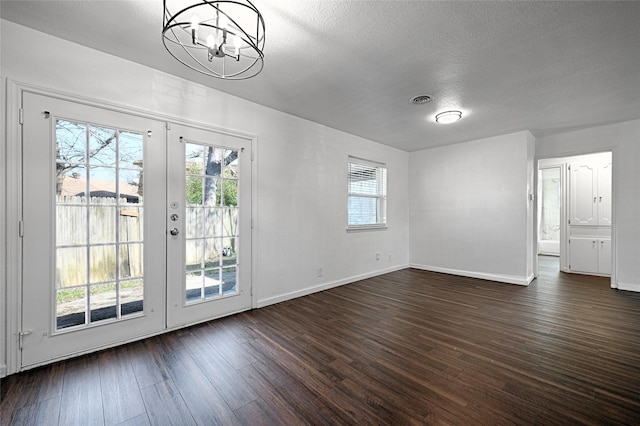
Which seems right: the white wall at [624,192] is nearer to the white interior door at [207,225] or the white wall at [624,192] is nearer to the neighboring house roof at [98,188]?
the white interior door at [207,225]

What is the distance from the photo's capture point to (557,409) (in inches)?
63.6

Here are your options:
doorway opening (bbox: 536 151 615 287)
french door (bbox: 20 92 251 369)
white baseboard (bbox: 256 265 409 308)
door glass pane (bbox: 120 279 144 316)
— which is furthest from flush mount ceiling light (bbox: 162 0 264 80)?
doorway opening (bbox: 536 151 615 287)

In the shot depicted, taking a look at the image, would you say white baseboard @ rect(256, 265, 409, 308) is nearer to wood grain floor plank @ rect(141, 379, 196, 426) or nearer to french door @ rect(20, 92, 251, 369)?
french door @ rect(20, 92, 251, 369)

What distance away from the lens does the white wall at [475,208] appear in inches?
175

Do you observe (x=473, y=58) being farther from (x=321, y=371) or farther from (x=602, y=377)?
(x=321, y=371)

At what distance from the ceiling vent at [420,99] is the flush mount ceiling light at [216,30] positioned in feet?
5.95

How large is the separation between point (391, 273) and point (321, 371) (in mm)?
3560

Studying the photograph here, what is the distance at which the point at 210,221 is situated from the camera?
299 cm

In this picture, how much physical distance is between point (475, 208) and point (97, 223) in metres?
5.42

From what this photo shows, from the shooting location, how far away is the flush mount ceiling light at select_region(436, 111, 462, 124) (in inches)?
139

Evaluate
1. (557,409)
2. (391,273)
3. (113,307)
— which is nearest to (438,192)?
(391,273)

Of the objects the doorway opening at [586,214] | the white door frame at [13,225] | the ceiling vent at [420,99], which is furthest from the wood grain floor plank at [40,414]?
the doorway opening at [586,214]

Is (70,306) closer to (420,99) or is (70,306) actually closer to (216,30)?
(216,30)

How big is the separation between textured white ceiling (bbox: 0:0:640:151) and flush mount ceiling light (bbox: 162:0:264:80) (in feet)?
0.39
